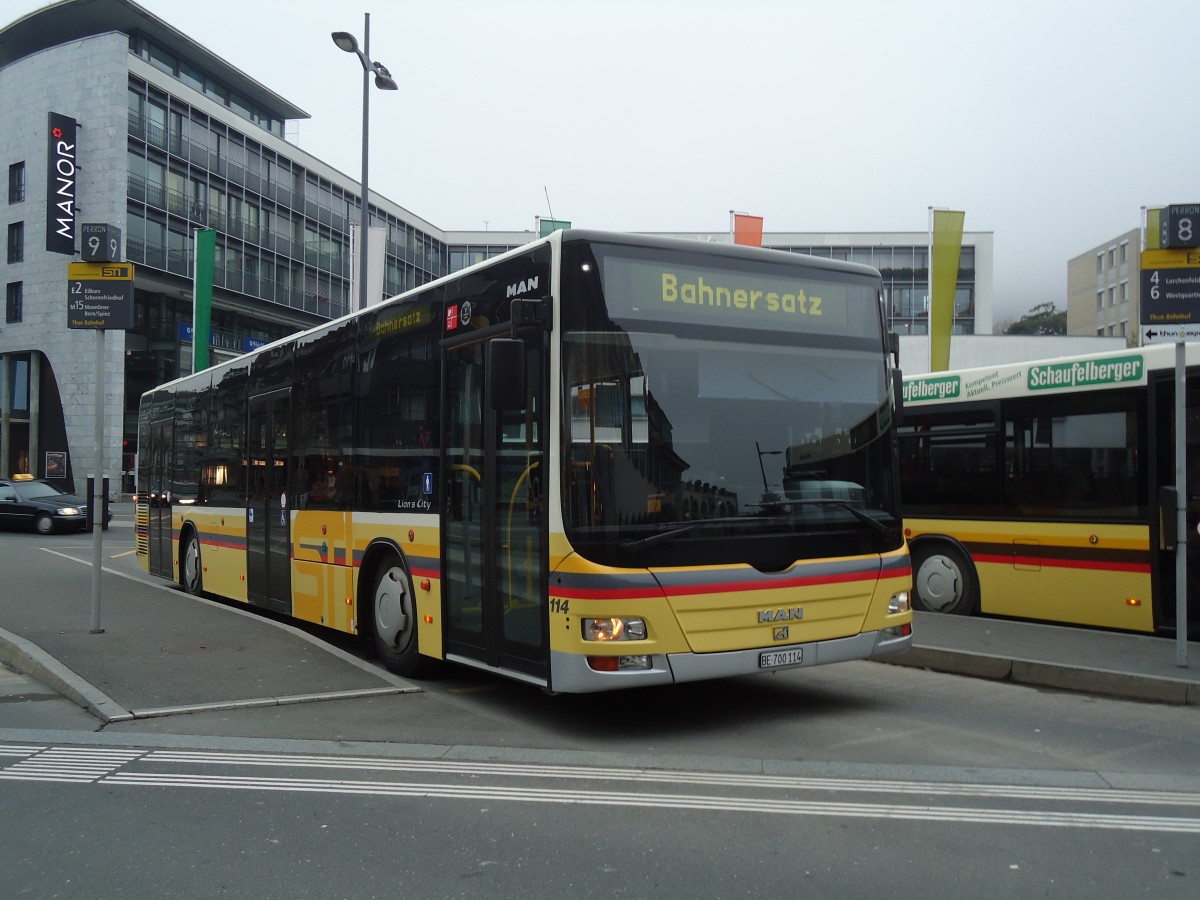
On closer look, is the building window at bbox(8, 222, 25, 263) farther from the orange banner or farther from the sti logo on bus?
the sti logo on bus

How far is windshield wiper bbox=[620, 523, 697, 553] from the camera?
6363 mm

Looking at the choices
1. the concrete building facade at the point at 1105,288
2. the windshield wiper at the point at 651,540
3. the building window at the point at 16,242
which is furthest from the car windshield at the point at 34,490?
the concrete building facade at the point at 1105,288

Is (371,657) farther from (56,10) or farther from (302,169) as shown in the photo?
(302,169)

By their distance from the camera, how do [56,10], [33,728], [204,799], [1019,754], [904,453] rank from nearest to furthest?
[204,799] < [1019,754] < [33,728] < [904,453] < [56,10]

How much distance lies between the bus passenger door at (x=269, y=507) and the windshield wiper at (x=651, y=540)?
5710 millimetres

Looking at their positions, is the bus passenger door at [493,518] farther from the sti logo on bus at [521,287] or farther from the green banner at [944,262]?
the green banner at [944,262]

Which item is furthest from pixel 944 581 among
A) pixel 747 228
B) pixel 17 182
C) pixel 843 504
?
pixel 17 182

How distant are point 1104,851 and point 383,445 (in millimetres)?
6235

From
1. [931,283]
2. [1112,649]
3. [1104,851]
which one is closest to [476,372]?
[1104,851]

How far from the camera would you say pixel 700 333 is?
22.4 ft

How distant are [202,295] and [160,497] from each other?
16358mm

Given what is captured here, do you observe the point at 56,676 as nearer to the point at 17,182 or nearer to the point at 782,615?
the point at 782,615

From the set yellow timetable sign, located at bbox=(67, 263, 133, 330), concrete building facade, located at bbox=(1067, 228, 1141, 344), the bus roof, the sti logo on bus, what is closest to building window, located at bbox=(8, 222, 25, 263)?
yellow timetable sign, located at bbox=(67, 263, 133, 330)

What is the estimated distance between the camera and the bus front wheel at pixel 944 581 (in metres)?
11.3
